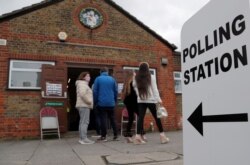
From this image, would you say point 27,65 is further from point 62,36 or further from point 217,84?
point 217,84

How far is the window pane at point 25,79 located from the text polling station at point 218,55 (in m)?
8.63

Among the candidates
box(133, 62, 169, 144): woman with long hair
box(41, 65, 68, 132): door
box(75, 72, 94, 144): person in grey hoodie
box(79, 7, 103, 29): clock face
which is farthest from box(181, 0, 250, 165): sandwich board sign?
box(79, 7, 103, 29): clock face

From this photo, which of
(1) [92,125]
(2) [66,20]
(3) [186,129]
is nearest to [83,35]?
(2) [66,20]

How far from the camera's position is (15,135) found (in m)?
9.02

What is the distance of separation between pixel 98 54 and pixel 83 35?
855 millimetres

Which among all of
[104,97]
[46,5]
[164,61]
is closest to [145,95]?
[104,97]

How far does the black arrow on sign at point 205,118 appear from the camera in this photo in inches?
39.6

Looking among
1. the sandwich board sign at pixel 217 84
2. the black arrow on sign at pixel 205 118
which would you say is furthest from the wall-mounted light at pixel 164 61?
the black arrow on sign at pixel 205 118

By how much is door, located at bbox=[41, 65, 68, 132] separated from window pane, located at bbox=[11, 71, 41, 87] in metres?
0.31

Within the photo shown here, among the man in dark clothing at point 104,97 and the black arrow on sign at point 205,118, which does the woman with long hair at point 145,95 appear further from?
the black arrow on sign at point 205,118

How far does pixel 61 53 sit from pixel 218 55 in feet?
30.0

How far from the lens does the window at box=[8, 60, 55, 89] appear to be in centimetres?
927

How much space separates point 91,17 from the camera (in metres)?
10.6

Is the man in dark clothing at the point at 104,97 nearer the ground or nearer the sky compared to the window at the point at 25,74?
nearer the ground
